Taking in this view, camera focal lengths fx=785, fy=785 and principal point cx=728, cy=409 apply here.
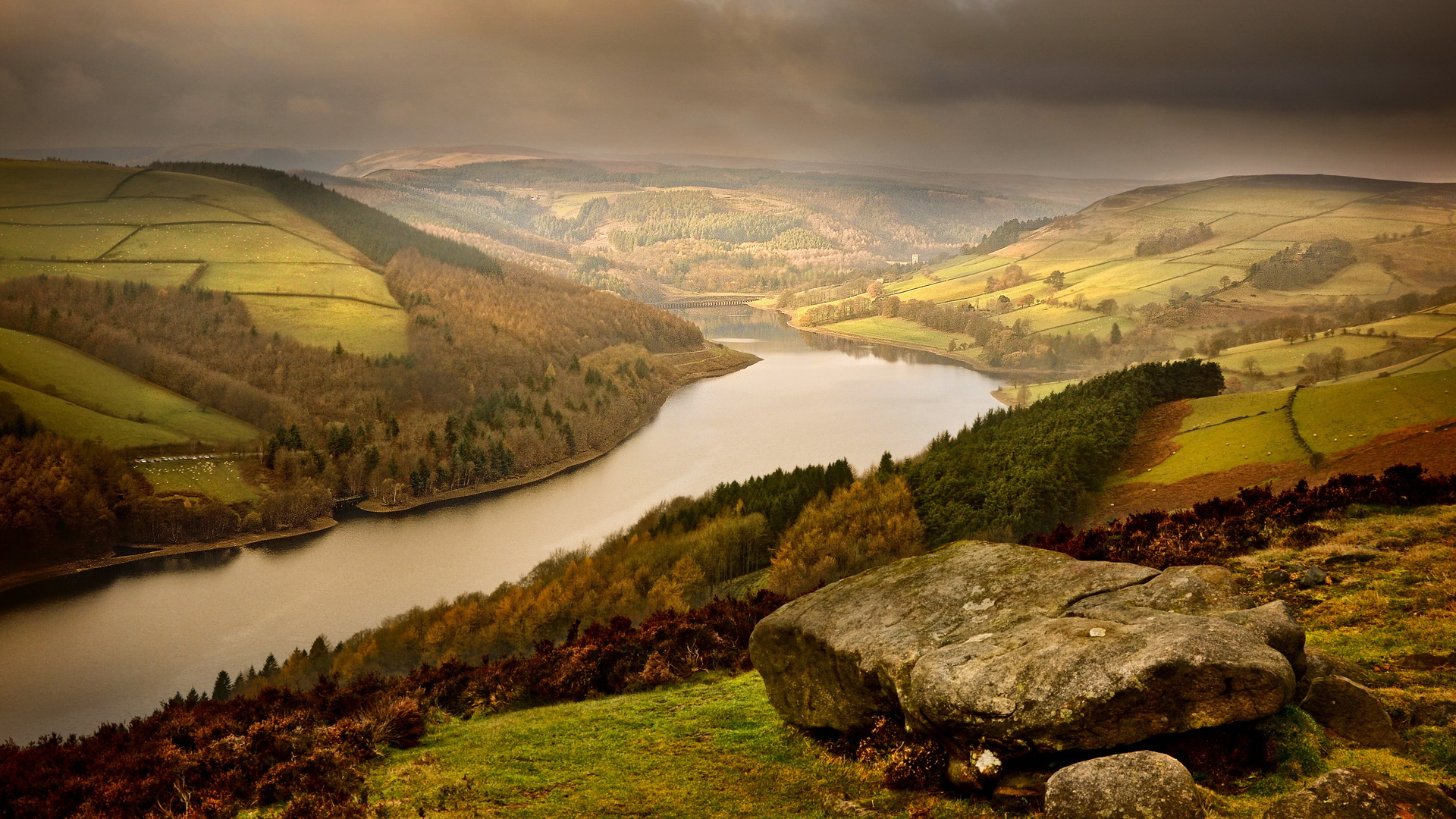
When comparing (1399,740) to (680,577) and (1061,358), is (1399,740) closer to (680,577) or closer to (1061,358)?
(680,577)

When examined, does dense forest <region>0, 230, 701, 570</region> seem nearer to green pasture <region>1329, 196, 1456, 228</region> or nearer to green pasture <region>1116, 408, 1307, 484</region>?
green pasture <region>1116, 408, 1307, 484</region>

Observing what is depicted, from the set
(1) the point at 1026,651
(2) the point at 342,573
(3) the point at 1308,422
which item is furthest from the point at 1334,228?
(1) the point at 1026,651

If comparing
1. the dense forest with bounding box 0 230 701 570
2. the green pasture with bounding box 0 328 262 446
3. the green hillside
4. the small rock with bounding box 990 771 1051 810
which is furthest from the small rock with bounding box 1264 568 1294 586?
the green pasture with bounding box 0 328 262 446

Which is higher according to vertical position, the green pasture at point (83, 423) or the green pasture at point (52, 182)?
A: the green pasture at point (52, 182)

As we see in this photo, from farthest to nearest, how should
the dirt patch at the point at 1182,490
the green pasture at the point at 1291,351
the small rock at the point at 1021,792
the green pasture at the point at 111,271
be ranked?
1. the green pasture at the point at 111,271
2. the green pasture at the point at 1291,351
3. the dirt patch at the point at 1182,490
4. the small rock at the point at 1021,792

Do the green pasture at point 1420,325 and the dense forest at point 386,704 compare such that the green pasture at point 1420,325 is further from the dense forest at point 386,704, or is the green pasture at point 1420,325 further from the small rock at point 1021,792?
the small rock at point 1021,792

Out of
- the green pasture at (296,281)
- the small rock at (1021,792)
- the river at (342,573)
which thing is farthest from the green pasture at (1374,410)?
the green pasture at (296,281)
